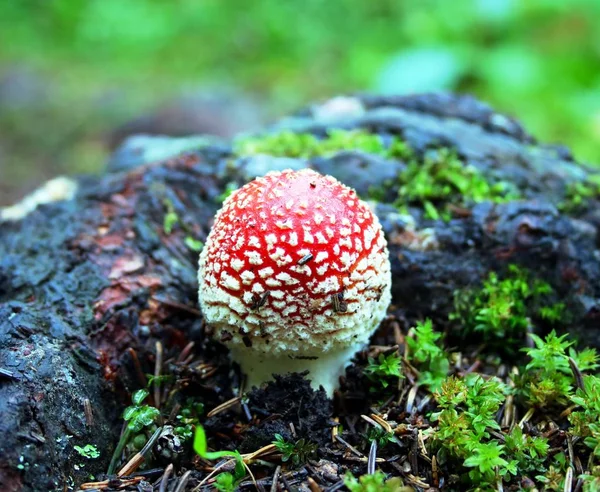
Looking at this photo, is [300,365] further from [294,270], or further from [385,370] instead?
[294,270]

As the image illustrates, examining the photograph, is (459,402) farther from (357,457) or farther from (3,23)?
(3,23)

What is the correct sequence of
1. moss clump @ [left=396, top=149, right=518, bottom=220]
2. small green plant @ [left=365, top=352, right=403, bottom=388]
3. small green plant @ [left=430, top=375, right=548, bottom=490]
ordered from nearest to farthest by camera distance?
small green plant @ [left=430, top=375, right=548, bottom=490], small green plant @ [left=365, top=352, right=403, bottom=388], moss clump @ [left=396, top=149, right=518, bottom=220]

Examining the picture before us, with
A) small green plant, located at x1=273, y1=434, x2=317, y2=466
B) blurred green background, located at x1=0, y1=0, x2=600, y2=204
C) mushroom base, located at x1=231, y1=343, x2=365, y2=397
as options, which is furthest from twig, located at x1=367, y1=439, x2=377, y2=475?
blurred green background, located at x1=0, y1=0, x2=600, y2=204

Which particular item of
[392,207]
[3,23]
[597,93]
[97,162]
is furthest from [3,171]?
[597,93]

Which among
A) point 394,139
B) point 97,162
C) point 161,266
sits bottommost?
point 97,162

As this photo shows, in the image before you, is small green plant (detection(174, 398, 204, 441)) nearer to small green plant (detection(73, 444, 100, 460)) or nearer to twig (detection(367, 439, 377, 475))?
small green plant (detection(73, 444, 100, 460))

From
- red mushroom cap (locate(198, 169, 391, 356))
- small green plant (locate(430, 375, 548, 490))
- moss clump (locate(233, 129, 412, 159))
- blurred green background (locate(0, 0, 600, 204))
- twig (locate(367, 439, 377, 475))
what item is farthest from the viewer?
blurred green background (locate(0, 0, 600, 204))
